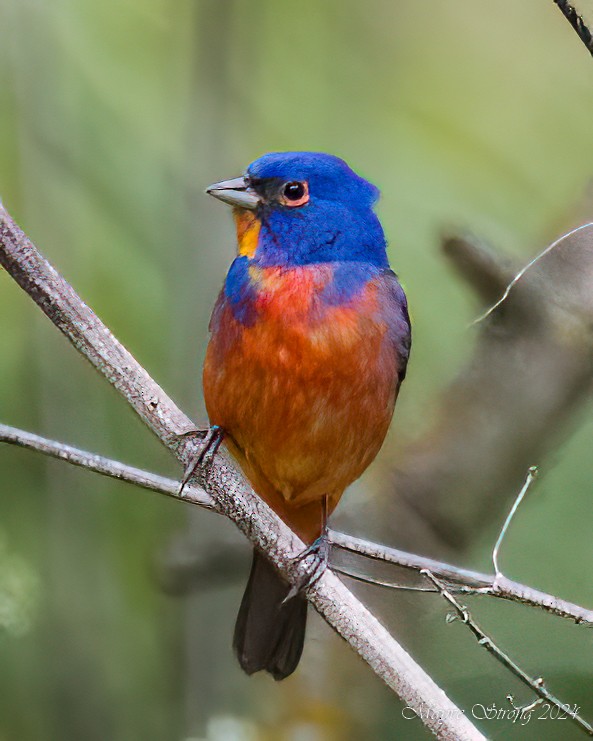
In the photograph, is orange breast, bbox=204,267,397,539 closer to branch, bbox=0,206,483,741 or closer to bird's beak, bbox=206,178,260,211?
bird's beak, bbox=206,178,260,211

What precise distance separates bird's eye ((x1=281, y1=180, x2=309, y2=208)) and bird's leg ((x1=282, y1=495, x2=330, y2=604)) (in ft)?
3.39

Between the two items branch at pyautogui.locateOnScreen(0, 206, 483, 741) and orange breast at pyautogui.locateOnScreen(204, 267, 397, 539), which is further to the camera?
orange breast at pyautogui.locateOnScreen(204, 267, 397, 539)

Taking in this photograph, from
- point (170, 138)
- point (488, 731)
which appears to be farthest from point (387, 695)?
point (170, 138)

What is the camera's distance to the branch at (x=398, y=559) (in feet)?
7.88

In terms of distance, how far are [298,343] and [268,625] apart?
1040mm

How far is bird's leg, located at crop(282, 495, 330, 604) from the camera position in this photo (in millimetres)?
2904

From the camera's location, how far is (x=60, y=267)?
366cm

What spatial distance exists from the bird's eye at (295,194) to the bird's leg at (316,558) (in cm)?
103

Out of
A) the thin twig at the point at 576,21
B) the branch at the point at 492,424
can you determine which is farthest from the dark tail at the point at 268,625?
the thin twig at the point at 576,21

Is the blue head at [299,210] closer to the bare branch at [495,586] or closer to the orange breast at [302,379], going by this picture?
the orange breast at [302,379]

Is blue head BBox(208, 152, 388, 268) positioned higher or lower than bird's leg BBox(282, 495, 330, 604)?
higher

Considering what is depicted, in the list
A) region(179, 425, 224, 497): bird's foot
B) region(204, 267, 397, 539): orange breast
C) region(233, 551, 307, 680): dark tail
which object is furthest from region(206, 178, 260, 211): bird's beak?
region(233, 551, 307, 680): dark tail

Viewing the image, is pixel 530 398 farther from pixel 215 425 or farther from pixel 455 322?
pixel 215 425

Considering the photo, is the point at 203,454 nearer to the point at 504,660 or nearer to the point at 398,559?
the point at 398,559
